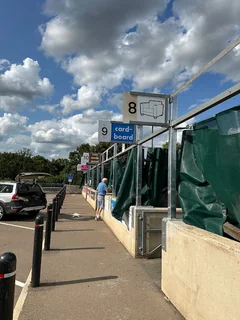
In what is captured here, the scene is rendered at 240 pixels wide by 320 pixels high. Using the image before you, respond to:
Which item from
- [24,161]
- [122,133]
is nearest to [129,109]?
[122,133]

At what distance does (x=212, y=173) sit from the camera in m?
3.29

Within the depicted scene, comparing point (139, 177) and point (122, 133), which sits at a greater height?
point (122, 133)

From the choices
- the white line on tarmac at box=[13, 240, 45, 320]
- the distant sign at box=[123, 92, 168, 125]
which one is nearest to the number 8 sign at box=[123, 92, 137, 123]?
the distant sign at box=[123, 92, 168, 125]

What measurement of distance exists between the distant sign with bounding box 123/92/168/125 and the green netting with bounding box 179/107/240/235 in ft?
3.67

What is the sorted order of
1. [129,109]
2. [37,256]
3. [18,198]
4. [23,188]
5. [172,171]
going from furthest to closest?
[23,188] → [18,198] → [129,109] → [37,256] → [172,171]

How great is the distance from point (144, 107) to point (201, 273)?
3.09 m

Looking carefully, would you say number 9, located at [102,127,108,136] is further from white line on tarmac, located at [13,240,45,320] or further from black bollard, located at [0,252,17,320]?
black bollard, located at [0,252,17,320]

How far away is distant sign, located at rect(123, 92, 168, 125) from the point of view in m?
5.05

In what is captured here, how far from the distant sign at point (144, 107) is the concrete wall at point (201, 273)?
6.27 feet

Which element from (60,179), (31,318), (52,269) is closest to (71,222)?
(52,269)

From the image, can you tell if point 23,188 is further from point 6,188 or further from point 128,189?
point 128,189

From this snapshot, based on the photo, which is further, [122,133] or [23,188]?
[23,188]

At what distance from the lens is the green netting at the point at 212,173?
2.93 metres

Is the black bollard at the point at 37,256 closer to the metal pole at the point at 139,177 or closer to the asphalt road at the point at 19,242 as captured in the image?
the asphalt road at the point at 19,242
